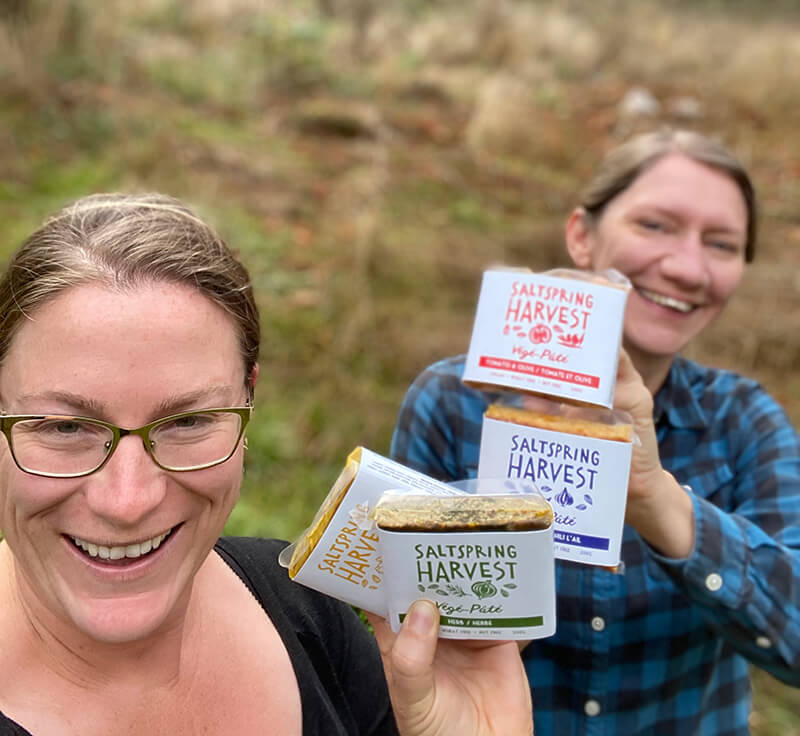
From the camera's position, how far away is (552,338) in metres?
1.47

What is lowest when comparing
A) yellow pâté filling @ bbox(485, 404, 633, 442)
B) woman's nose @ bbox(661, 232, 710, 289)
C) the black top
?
the black top

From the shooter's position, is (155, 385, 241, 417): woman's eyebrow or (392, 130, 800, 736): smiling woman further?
(392, 130, 800, 736): smiling woman

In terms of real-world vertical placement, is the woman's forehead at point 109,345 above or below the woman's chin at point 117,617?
above

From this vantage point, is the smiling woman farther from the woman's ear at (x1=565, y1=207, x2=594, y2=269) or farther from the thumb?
the thumb

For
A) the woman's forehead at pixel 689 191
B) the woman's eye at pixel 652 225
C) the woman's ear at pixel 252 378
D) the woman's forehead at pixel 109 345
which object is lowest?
the woman's ear at pixel 252 378

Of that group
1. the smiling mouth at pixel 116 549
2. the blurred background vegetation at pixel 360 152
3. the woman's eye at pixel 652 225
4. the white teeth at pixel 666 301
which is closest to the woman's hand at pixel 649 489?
the white teeth at pixel 666 301

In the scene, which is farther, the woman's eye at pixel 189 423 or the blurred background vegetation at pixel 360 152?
the blurred background vegetation at pixel 360 152

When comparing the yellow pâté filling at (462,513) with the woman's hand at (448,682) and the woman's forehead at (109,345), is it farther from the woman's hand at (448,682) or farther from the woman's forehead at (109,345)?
the woman's forehead at (109,345)

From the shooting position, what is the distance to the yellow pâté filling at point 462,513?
114 centimetres

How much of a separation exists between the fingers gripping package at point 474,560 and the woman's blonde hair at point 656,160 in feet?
4.04

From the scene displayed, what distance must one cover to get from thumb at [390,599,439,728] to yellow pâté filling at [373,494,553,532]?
0.46 ft

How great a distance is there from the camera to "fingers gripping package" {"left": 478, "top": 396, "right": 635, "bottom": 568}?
1386mm

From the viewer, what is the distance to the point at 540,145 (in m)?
8.39

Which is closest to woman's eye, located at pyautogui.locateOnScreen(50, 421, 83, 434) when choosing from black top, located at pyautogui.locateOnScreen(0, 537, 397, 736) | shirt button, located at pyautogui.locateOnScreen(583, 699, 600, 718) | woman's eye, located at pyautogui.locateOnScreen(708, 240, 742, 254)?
black top, located at pyautogui.locateOnScreen(0, 537, 397, 736)
